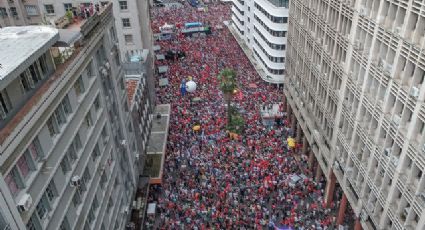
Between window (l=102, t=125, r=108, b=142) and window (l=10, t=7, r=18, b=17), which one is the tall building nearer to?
window (l=10, t=7, r=18, b=17)

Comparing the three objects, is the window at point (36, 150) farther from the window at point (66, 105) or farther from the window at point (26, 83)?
the window at point (66, 105)

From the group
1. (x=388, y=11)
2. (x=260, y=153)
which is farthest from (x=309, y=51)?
(x=388, y=11)

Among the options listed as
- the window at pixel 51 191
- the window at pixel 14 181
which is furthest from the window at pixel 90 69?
the window at pixel 14 181

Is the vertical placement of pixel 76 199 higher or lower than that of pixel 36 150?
lower

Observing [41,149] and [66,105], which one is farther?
[66,105]

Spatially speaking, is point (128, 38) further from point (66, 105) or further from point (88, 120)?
point (66, 105)

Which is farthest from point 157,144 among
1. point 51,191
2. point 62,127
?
point 51,191
